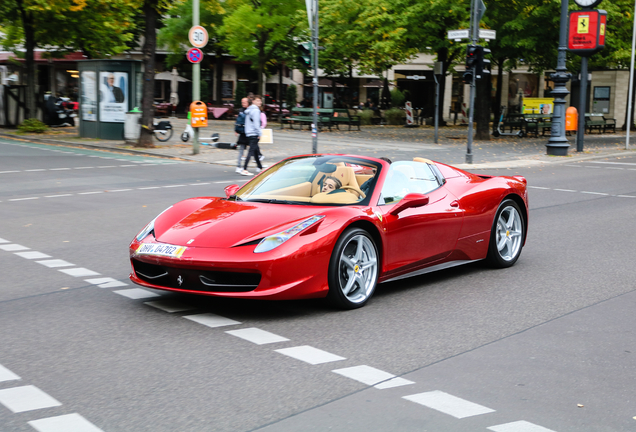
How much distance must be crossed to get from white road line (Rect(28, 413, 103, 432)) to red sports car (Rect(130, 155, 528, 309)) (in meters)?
1.92

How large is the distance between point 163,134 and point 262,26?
16687mm

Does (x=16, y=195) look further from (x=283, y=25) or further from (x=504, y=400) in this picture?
(x=283, y=25)

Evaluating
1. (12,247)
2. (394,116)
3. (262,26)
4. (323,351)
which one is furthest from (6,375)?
(394,116)

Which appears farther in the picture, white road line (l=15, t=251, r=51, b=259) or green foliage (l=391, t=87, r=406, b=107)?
green foliage (l=391, t=87, r=406, b=107)

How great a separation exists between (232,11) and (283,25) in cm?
395

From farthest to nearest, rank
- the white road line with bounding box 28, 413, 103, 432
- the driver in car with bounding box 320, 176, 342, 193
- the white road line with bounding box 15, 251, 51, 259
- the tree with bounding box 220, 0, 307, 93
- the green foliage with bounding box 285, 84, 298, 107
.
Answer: the green foliage with bounding box 285, 84, 298, 107 → the tree with bounding box 220, 0, 307, 93 → the white road line with bounding box 15, 251, 51, 259 → the driver in car with bounding box 320, 176, 342, 193 → the white road line with bounding box 28, 413, 103, 432

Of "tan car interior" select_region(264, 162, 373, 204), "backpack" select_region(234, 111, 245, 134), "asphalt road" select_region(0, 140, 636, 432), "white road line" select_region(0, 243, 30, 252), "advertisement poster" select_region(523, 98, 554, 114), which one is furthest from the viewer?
"advertisement poster" select_region(523, 98, 554, 114)

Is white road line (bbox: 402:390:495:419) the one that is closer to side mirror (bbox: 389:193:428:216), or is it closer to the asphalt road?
the asphalt road

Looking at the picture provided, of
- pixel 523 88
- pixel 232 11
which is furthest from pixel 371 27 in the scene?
pixel 523 88

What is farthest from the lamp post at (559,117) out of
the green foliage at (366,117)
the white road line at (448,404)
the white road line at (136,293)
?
the white road line at (448,404)

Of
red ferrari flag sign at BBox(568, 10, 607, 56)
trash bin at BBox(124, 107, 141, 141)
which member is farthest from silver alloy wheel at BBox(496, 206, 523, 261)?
trash bin at BBox(124, 107, 141, 141)

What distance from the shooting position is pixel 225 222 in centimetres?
591

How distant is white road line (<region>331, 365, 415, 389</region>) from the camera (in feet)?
14.1

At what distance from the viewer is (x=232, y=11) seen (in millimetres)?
44312
